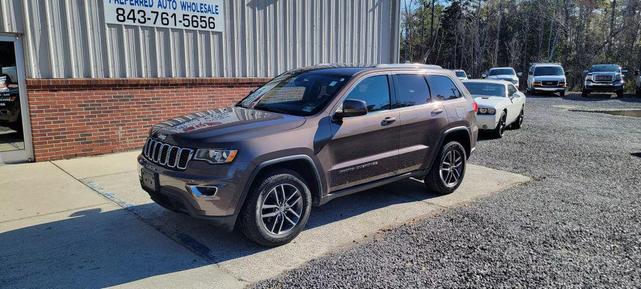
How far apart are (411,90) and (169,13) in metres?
5.63

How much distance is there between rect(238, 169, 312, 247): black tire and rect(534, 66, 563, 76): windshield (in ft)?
91.3

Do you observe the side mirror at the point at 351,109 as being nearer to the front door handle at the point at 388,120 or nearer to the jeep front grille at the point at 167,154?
the front door handle at the point at 388,120

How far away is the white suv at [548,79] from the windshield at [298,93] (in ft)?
85.4

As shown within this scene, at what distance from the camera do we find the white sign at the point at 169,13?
8.41m

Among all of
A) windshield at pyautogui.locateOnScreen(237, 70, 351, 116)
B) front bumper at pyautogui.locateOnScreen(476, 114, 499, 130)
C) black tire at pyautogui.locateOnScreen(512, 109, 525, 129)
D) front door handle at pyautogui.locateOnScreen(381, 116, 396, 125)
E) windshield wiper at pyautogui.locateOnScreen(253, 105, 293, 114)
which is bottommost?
black tire at pyautogui.locateOnScreen(512, 109, 525, 129)

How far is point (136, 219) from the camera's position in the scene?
5.16 m

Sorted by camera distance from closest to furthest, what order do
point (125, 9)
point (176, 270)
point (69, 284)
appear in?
point (69, 284), point (176, 270), point (125, 9)

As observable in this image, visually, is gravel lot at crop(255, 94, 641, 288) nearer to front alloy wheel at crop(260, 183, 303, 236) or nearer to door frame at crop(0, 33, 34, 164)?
front alloy wheel at crop(260, 183, 303, 236)

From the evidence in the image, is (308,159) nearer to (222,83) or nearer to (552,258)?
(552,258)

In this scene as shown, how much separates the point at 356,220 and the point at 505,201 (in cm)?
214

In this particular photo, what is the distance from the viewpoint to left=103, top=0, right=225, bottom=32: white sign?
8.41 m

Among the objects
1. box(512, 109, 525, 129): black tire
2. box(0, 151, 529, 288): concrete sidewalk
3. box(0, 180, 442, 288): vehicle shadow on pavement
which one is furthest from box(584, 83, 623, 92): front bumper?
box(0, 180, 442, 288): vehicle shadow on pavement

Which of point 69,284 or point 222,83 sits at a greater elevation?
A: point 222,83

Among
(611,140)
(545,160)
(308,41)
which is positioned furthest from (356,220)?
(611,140)
